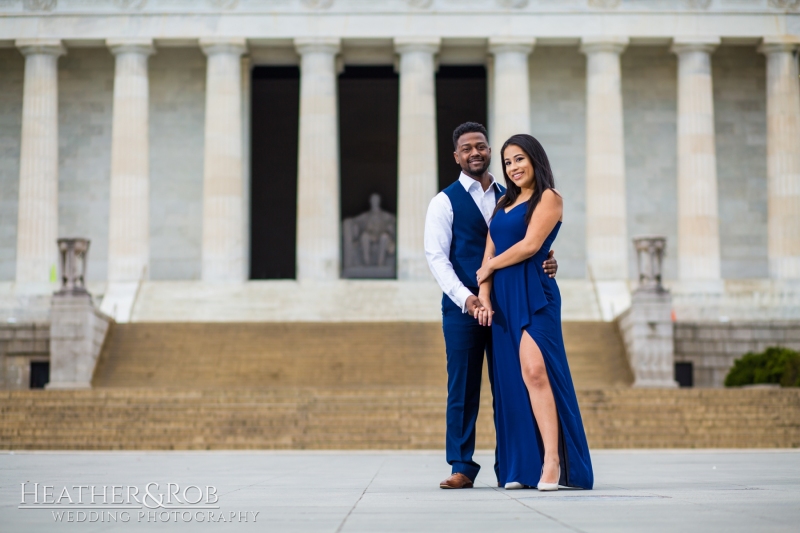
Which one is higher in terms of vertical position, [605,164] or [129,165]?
[605,164]

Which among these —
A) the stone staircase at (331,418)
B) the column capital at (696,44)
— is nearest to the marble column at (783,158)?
the column capital at (696,44)

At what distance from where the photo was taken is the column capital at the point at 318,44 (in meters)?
51.8

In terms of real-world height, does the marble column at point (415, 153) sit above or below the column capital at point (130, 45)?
below

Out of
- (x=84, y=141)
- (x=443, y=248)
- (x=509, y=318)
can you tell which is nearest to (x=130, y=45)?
(x=84, y=141)

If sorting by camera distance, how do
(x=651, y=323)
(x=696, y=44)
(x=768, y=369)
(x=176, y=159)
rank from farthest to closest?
1. (x=176, y=159)
2. (x=696, y=44)
3. (x=651, y=323)
4. (x=768, y=369)

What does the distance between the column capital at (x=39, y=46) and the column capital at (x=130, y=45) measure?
2.29 meters

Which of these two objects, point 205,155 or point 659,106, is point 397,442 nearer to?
point 205,155

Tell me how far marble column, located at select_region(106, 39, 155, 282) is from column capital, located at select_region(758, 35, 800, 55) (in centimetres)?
2789

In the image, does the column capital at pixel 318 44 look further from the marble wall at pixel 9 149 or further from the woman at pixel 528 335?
the woman at pixel 528 335

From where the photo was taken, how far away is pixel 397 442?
26141mm

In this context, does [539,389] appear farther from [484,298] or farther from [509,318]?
[484,298]

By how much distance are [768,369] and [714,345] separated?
5.79 meters

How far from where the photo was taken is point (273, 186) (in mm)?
69875

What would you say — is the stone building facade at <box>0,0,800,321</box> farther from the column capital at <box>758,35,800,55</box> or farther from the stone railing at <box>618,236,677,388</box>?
the stone railing at <box>618,236,677,388</box>
